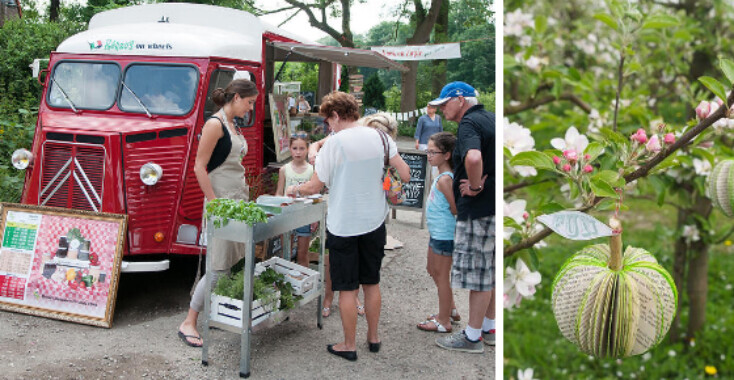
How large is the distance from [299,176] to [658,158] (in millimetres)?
3968

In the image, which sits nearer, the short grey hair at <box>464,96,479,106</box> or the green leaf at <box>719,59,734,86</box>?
the green leaf at <box>719,59,734,86</box>

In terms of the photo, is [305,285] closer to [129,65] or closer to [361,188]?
[361,188]

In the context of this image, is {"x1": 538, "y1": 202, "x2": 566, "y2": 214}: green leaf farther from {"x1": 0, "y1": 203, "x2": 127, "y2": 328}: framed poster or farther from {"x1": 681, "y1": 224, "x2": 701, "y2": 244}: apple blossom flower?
{"x1": 0, "y1": 203, "x2": 127, "y2": 328}: framed poster

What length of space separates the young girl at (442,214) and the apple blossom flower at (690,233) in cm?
148

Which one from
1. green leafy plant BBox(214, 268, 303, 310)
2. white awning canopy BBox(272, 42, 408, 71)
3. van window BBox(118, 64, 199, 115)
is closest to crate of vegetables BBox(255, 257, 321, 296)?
green leafy plant BBox(214, 268, 303, 310)

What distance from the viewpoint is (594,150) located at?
1255 mm

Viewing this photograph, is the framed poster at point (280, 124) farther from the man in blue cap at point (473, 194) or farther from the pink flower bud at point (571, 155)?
the pink flower bud at point (571, 155)

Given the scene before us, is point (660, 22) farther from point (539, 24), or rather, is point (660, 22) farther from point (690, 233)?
point (690, 233)

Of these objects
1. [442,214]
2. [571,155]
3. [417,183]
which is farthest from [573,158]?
[417,183]

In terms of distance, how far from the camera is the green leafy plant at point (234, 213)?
348 centimetres

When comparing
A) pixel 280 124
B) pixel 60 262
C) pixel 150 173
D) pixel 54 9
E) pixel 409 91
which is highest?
pixel 54 9

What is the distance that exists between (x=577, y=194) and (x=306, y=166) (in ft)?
12.7

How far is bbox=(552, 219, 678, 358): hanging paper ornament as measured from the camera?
111cm

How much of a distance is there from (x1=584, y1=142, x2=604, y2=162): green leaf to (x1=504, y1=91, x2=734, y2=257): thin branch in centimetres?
7
